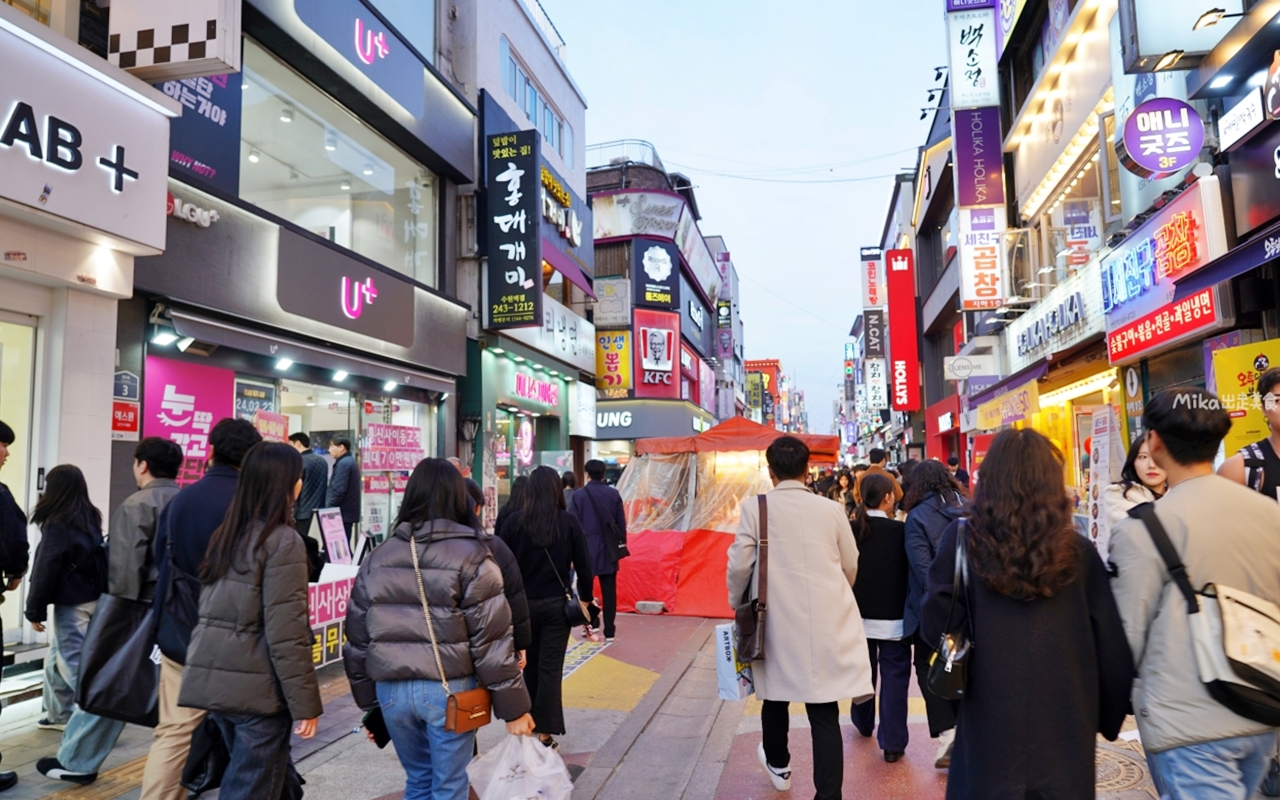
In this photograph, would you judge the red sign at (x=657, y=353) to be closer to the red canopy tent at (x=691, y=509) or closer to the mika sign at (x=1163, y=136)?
the red canopy tent at (x=691, y=509)

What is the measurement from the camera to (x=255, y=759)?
3551mm

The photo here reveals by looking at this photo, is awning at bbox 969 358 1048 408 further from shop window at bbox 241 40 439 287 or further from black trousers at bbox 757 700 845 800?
black trousers at bbox 757 700 845 800

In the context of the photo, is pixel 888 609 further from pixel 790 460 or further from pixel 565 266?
pixel 565 266

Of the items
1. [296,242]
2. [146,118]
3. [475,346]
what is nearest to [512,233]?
[475,346]

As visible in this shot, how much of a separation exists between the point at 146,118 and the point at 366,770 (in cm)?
588

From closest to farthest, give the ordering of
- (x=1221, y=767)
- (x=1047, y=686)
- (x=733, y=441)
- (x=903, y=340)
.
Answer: (x=1221, y=767), (x=1047, y=686), (x=733, y=441), (x=903, y=340)

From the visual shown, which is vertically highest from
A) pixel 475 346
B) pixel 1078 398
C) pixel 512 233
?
pixel 512 233

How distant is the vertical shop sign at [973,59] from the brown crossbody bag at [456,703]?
1807 cm

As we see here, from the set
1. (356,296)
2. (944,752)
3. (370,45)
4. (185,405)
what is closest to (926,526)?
(944,752)

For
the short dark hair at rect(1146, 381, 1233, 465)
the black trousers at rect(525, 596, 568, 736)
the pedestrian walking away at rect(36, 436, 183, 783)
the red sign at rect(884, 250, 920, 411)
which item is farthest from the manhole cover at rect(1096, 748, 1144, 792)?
the red sign at rect(884, 250, 920, 411)

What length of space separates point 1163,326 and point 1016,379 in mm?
7402

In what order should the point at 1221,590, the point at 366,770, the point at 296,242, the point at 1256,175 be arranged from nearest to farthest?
the point at 1221,590, the point at 366,770, the point at 1256,175, the point at 296,242

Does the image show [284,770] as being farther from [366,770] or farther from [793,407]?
[793,407]

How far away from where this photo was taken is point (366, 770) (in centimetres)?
523
